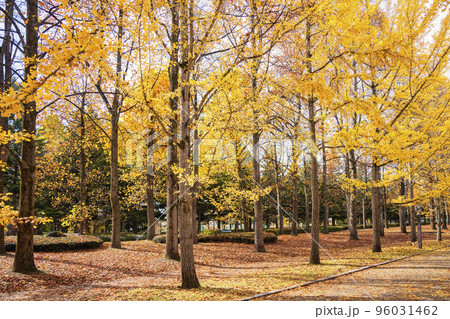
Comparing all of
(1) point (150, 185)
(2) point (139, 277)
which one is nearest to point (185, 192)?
(2) point (139, 277)

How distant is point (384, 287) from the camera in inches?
217

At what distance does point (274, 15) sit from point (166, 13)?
3921 mm

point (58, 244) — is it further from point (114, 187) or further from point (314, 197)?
point (314, 197)

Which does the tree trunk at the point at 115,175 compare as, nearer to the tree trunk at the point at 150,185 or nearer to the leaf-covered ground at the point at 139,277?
the leaf-covered ground at the point at 139,277

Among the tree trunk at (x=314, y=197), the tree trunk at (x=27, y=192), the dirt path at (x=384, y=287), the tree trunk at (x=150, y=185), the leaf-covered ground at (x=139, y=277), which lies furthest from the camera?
the tree trunk at (x=150, y=185)

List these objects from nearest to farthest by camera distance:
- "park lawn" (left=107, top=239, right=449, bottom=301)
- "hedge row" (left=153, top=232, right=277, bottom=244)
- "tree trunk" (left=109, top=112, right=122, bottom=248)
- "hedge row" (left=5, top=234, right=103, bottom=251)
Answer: "park lawn" (left=107, top=239, right=449, bottom=301)
"hedge row" (left=5, top=234, right=103, bottom=251)
"tree trunk" (left=109, top=112, right=122, bottom=248)
"hedge row" (left=153, top=232, right=277, bottom=244)

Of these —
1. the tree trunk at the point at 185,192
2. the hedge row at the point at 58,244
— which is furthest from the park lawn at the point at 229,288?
the hedge row at the point at 58,244

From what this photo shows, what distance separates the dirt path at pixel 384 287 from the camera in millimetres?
4898

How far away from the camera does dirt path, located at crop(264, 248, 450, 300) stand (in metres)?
4.90

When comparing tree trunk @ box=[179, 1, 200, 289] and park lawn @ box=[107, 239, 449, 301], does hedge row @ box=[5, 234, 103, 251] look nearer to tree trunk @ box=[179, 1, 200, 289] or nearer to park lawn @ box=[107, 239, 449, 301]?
park lawn @ box=[107, 239, 449, 301]

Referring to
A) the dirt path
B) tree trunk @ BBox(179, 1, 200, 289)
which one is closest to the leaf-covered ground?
tree trunk @ BBox(179, 1, 200, 289)

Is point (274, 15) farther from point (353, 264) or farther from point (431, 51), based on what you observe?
point (353, 264)

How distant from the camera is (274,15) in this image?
306 inches
